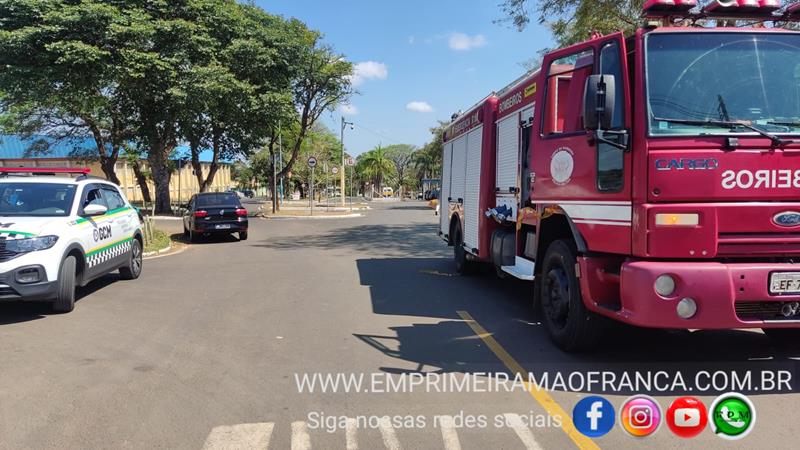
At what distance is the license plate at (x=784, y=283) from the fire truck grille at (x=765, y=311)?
147 mm

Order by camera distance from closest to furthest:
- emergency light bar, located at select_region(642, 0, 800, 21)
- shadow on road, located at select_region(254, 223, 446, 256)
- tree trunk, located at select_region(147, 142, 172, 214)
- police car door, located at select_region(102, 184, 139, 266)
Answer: emergency light bar, located at select_region(642, 0, 800, 21)
police car door, located at select_region(102, 184, 139, 266)
shadow on road, located at select_region(254, 223, 446, 256)
tree trunk, located at select_region(147, 142, 172, 214)

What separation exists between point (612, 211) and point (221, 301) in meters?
5.85

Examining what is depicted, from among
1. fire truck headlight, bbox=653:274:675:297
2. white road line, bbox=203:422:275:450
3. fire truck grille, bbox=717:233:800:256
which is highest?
fire truck grille, bbox=717:233:800:256

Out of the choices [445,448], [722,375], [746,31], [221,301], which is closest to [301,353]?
[445,448]

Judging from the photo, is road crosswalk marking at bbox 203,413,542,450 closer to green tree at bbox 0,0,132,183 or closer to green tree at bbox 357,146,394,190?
green tree at bbox 0,0,132,183

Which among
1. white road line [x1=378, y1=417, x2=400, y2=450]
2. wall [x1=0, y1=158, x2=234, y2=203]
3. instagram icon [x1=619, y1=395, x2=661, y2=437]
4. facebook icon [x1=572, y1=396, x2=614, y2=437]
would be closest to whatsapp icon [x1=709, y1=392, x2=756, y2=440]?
instagram icon [x1=619, y1=395, x2=661, y2=437]

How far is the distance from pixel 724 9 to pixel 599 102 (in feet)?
5.66

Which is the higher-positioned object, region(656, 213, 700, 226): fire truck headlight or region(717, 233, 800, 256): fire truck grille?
region(656, 213, 700, 226): fire truck headlight

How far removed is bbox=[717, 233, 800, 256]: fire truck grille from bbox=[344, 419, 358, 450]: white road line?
3.03 meters

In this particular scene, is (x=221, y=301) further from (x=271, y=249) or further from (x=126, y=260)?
(x=271, y=249)

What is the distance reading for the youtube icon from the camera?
3.98 metres

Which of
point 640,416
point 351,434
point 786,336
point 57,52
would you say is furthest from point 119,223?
point 57,52

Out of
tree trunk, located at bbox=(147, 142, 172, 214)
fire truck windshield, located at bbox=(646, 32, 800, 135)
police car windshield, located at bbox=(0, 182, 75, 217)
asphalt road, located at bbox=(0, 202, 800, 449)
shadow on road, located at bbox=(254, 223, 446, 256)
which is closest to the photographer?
asphalt road, located at bbox=(0, 202, 800, 449)

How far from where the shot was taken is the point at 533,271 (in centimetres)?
644
